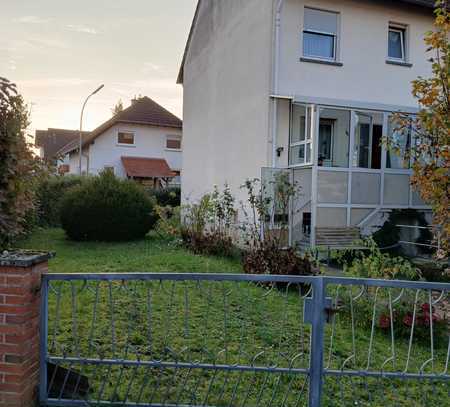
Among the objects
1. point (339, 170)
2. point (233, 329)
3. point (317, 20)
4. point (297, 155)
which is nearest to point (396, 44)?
point (317, 20)

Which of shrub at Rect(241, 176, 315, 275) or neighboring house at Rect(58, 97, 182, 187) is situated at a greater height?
neighboring house at Rect(58, 97, 182, 187)

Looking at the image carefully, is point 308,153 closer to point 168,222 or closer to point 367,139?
point 367,139

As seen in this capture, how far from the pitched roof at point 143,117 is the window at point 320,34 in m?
19.9

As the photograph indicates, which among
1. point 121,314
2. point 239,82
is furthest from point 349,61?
point 121,314

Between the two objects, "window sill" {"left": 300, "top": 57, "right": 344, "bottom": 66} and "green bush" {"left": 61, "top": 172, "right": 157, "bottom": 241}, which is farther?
"green bush" {"left": 61, "top": 172, "right": 157, "bottom": 241}

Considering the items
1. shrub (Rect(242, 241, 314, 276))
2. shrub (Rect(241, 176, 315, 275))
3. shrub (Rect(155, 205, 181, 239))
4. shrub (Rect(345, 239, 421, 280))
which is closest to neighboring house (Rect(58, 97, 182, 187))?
shrub (Rect(155, 205, 181, 239))

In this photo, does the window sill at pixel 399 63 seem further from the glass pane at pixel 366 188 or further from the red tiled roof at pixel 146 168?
the red tiled roof at pixel 146 168

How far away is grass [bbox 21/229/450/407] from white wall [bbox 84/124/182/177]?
24.3m

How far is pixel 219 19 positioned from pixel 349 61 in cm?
501

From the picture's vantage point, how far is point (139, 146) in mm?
30328

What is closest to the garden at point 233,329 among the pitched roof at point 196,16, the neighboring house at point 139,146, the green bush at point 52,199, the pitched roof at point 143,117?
the green bush at point 52,199

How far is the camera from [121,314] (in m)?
4.86

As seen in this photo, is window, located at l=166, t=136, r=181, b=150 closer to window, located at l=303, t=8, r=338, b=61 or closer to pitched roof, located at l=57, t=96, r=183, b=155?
pitched roof, located at l=57, t=96, r=183, b=155

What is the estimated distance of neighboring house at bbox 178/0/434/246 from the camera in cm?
1060
